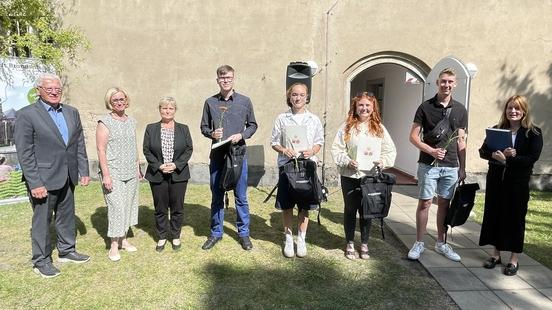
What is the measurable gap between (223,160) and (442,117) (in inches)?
92.1

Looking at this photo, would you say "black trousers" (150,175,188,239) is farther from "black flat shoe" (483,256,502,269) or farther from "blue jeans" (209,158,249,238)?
"black flat shoe" (483,256,502,269)

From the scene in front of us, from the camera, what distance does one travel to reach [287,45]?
23.0 ft

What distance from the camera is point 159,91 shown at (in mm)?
7207

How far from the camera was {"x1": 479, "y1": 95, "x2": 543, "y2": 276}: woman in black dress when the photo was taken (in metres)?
3.43

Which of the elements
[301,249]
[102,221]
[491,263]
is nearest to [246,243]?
[301,249]

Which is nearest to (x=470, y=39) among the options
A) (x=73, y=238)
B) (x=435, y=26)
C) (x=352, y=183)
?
(x=435, y=26)

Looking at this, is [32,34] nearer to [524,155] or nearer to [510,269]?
[524,155]

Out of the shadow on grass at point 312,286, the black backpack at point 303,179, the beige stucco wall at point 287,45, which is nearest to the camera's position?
the shadow on grass at point 312,286

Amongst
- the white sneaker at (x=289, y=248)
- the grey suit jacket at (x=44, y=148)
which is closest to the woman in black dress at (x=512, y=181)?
the white sneaker at (x=289, y=248)

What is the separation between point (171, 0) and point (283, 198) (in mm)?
4977

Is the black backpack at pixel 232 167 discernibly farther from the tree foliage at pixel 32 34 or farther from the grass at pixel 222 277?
the tree foliage at pixel 32 34

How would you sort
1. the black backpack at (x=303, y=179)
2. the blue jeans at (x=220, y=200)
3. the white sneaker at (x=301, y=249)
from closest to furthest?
1. the black backpack at (x=303, y=179)
2. the white sneaker at (x=301, y=249)
3. the blue jeans at (x=220, y=200)

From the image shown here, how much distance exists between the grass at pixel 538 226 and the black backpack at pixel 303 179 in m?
2.66

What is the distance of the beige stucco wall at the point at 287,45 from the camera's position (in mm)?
6887
